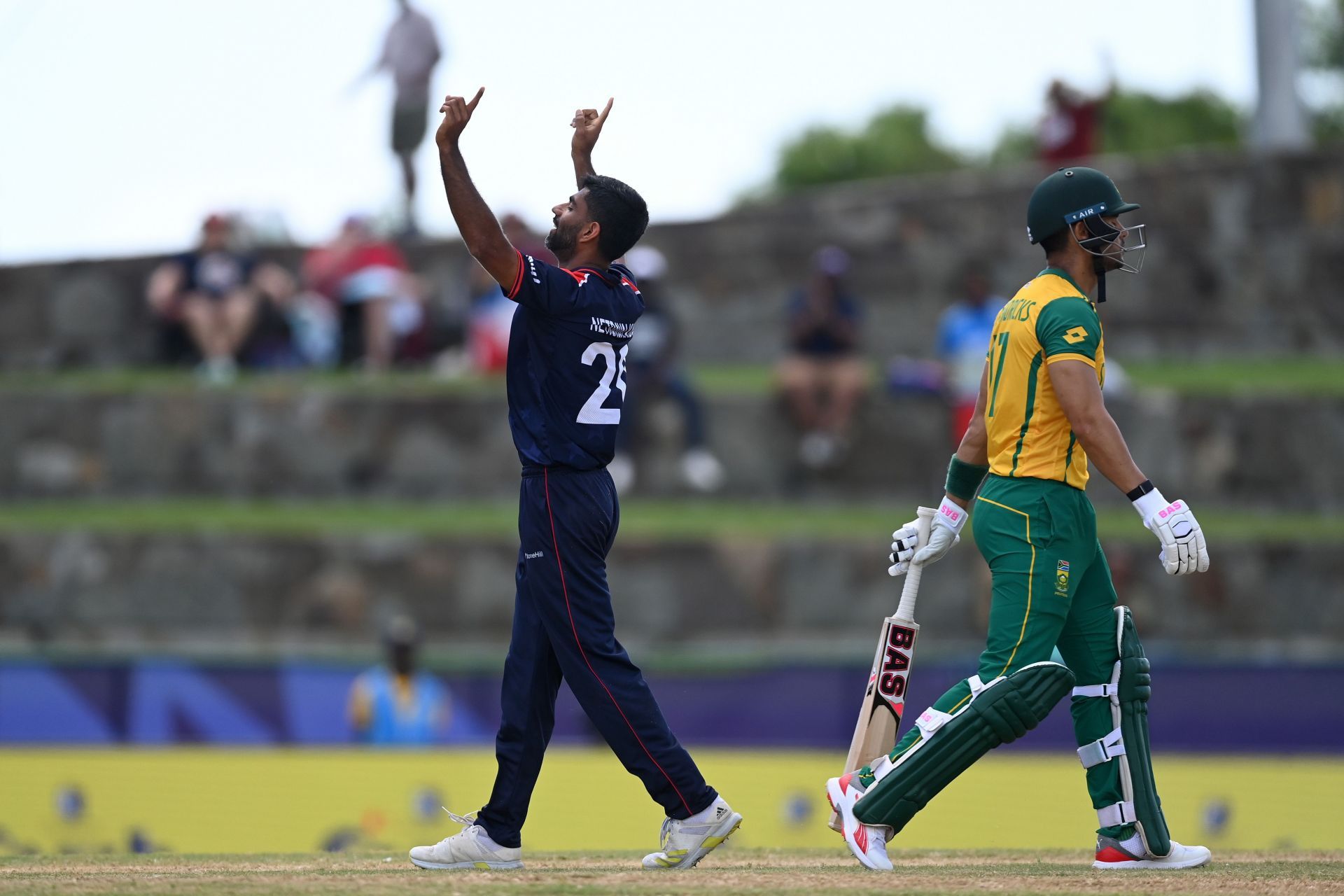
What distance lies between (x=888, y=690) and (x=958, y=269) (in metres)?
13.7

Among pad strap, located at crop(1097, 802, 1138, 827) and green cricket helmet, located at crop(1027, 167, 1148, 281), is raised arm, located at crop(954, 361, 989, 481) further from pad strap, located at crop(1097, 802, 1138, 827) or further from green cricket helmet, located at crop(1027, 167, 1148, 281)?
pad strap, located at crop(1097, 802, 1138, 827)

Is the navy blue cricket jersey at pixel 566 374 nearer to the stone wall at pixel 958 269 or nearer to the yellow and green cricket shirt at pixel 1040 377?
the yellow and green cricket shirt at pixel 1040 377

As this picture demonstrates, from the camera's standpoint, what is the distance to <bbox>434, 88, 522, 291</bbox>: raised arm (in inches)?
226

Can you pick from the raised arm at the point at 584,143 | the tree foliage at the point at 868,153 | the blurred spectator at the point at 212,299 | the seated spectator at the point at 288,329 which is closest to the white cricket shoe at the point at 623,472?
the seated spectator at the point at 288,329

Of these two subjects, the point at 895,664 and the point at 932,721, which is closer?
the point at 932,721

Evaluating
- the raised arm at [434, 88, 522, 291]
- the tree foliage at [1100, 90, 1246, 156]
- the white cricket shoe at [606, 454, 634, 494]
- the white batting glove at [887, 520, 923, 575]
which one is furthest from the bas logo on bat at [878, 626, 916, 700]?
the tree foliage at [1100, 90, 1246, 156]

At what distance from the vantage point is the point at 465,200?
5.76 metres

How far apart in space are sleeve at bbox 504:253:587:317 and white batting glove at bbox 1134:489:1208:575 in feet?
7.02

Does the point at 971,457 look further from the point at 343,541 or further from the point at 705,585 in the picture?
the point at 343,541

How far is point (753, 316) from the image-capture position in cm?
1988

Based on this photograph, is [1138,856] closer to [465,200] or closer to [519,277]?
[519,277]

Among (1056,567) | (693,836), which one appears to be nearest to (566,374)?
(693,836)

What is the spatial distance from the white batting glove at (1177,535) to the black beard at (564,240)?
2240mm

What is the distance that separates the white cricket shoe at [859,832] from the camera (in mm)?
6137
